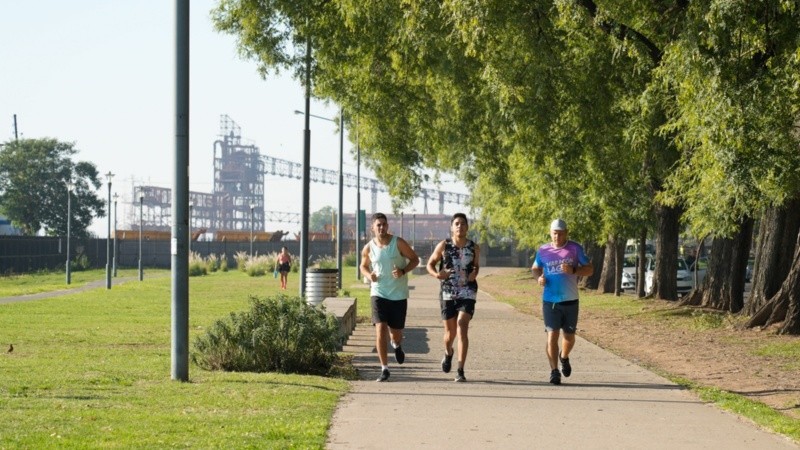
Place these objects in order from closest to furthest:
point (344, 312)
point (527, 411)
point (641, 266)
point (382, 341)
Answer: point (527, 411), point (382, 341), point (344, 312), point (641, 266)

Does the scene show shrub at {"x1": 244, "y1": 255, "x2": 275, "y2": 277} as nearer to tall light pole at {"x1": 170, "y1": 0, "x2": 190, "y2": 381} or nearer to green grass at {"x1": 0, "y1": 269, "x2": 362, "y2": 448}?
green grass at {"x1": 0, "y1": 269, "x2": 362, "y2": 448}

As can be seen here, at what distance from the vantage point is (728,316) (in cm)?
2798

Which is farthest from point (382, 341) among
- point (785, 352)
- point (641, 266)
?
point (641, 266)

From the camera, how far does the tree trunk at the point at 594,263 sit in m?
51.5

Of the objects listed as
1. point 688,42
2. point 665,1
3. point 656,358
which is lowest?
point 656,358

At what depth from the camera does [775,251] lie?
1017 inches

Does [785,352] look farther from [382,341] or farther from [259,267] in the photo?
[259,267]

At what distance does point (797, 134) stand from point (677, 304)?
1466 centimetres

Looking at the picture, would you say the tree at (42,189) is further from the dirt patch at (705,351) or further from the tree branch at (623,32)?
the tree branch at (623,32)

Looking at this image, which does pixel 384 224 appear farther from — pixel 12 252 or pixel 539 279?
pixel 12 252

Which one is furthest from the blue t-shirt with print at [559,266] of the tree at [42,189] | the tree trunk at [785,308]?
the tree at [42,189]

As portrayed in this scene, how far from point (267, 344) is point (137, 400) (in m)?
3.41

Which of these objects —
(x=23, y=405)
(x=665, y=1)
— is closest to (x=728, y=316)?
(x=665, y=1)

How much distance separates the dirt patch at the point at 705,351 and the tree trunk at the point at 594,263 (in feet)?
58.8
